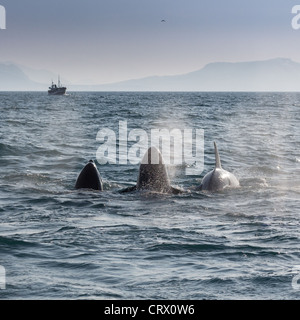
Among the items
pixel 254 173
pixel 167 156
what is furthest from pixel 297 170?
pixel 167 156

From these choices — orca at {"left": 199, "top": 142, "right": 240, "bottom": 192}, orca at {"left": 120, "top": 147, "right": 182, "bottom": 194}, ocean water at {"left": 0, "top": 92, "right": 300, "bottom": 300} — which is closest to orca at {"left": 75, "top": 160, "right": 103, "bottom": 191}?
ocean water at {"left": 0, "top": 92, "right": 300, "bottom": 300}

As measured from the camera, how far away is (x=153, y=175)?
653 inches

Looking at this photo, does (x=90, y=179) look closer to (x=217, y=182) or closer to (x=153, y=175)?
(x=153, y=175)

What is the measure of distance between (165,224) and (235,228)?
56.9 inches

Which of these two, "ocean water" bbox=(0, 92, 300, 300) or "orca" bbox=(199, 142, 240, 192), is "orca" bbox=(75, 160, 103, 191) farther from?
"orca" bbox=(199, 142, 240, 192)

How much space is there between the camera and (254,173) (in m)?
23.0

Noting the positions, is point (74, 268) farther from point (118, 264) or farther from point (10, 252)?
point (10, 252)

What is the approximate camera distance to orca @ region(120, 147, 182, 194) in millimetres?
16594

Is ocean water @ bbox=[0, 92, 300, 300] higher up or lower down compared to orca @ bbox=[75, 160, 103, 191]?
lower down

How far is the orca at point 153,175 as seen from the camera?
16594mm

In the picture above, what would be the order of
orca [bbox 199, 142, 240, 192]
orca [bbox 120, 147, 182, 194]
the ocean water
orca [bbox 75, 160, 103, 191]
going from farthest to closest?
orca [bbox 199, 142, 240, 192], orca [bbox 75, 160, 103, 191], orca [bbox 120, 147, 182, 194], the ocean water

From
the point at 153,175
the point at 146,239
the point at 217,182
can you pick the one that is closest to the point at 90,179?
the point at 153,175

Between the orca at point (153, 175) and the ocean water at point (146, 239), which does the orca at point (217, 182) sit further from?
the orca at point (153, 175)

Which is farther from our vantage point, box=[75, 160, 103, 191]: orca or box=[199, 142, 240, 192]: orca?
box=[199, 142, 240, 192]: orca
